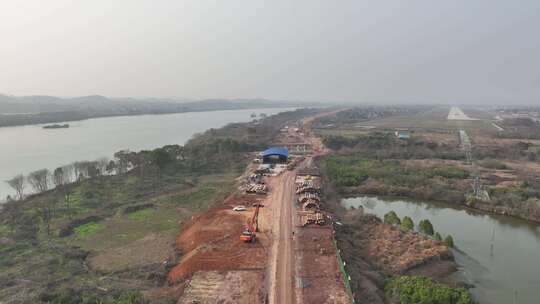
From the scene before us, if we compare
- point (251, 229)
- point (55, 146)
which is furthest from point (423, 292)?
point (55, 146)

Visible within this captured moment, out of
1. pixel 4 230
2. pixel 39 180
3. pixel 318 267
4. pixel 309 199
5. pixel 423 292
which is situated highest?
pixel 39 180

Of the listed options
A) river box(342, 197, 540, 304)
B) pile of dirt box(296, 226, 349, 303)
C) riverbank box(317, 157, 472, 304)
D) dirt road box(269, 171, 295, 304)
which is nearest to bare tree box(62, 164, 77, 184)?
dirt road box(269, 171, 295, 304)

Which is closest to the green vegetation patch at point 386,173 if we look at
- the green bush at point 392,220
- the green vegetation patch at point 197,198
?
the green bush at point 392,220

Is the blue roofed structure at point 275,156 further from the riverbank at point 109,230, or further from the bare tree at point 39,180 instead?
the bare tree at point 39,180

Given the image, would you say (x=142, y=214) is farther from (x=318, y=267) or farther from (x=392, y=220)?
(x=392, y=220)

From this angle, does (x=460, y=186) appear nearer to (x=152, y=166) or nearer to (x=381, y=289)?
(x=381, y=289)
